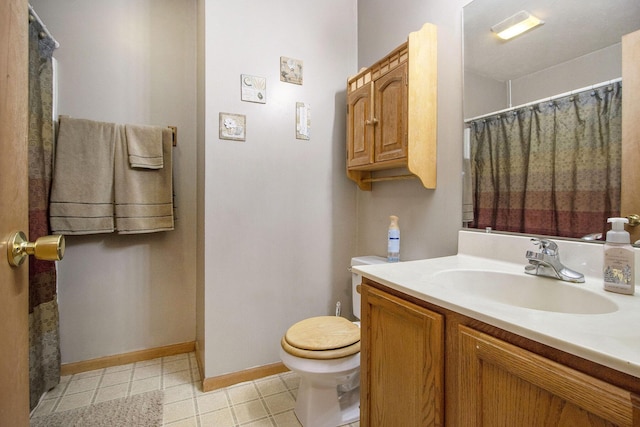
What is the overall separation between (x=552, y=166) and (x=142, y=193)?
2.03 metres

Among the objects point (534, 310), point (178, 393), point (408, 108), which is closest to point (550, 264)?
point (534, 310)

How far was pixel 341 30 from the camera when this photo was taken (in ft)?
6.63

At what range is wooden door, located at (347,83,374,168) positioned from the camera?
1.66 metres

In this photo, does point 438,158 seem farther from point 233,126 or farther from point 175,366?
point 175,366

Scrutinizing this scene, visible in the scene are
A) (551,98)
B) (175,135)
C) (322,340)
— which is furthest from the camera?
(175,135)

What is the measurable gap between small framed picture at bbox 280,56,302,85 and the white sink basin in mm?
1444

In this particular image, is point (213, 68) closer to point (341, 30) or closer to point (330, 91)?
point (330, 91)

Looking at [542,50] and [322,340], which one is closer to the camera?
[542,50]

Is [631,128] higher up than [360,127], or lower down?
lower down

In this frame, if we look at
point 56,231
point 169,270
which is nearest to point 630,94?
point 169,270

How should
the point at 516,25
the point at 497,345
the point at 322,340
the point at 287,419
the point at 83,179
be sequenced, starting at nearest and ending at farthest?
1. the point at 497,345
2. the point at 516,25
3. the point at 322,340
4. the point at 287,419
5. the point at 83,179

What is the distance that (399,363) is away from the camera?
0.86 m

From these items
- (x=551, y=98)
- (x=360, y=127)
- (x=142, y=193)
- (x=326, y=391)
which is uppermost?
(x=360, y=127)

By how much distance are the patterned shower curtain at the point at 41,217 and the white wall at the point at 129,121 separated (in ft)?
0.59
